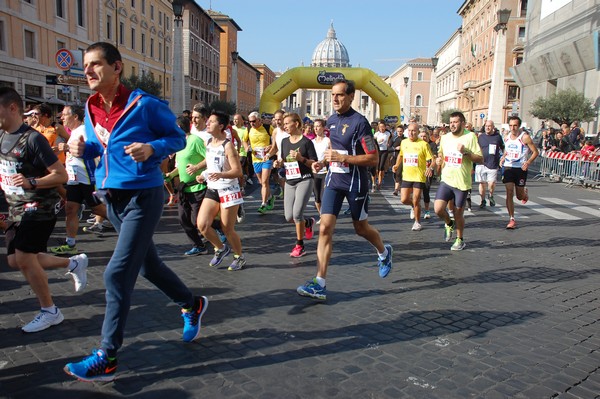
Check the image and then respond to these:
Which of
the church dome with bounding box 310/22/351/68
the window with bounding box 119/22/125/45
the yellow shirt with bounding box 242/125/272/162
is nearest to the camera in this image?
the yellow shirt with bounding box 242/125/272/162

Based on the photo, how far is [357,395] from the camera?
3188mm

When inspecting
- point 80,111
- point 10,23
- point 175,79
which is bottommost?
point 80,111

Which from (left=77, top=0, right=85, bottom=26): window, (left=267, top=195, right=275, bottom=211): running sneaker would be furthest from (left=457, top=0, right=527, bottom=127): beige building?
(left=267, top=195, right=275, bottom=211): running sneaker

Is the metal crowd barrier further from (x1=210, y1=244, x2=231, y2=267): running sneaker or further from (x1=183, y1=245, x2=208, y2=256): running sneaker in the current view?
(x1=210, y1=244, x2=231, y2=267): running sneaker

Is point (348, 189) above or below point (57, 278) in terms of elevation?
above

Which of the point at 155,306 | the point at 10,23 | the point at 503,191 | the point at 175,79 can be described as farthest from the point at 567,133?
the point at 10,23

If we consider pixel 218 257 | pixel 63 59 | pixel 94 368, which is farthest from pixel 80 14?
pixel 94 368

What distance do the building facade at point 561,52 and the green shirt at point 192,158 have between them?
3021 cm

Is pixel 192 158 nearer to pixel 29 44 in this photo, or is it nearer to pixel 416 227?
pixel 416 227

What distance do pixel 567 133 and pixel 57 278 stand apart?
20.9 m

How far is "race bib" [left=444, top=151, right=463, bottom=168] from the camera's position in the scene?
296 inches

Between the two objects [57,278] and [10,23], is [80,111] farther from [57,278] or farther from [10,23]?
[10,23]

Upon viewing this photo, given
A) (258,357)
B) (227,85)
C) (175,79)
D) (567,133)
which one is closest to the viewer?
(258,357)

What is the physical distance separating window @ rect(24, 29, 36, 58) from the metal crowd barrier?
2675cm
